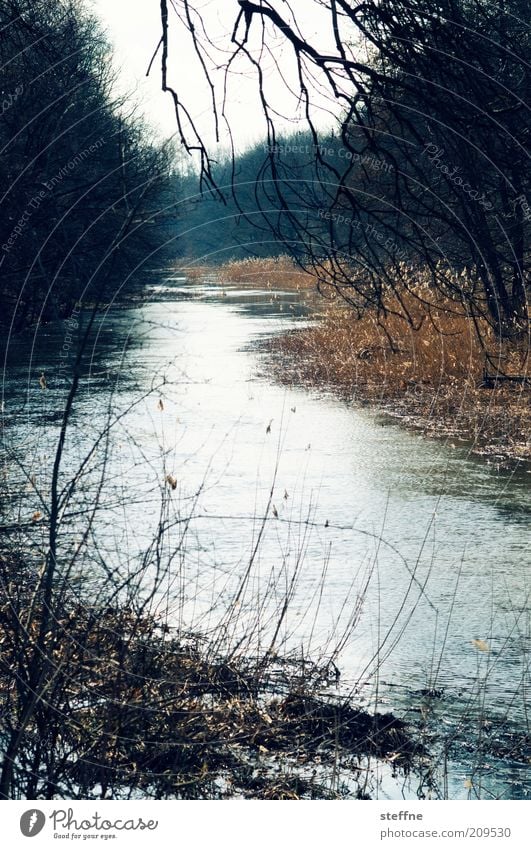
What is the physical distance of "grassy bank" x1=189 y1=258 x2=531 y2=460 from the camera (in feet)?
46.4

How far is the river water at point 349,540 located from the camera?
18.5 feet

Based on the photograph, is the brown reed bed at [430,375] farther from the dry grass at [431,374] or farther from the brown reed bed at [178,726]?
the brown reed bed at [178,726]

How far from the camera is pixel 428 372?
1816cm

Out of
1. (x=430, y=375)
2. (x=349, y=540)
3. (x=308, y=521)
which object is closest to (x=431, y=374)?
(x=430, y=375)

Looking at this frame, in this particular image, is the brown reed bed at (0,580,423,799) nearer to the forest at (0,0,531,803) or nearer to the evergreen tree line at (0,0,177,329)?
the forest at (0,0,531,803)

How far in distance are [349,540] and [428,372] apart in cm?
920

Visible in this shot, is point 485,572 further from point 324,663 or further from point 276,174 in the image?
point 276,174

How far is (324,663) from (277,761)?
1258mm

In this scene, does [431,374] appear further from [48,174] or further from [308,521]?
[308,521]

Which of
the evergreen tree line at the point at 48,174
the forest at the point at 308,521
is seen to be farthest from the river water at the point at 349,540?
the evergreen tree line at the point at 48,174

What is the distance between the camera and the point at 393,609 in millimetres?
7336

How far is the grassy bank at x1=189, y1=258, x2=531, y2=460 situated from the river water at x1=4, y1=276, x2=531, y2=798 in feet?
1.88

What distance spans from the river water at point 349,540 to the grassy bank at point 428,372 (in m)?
0.57
